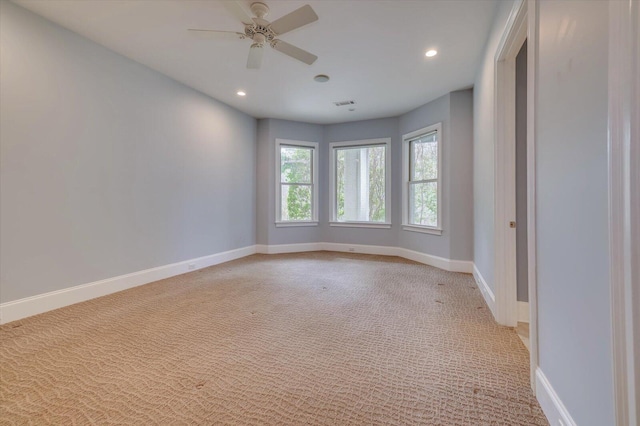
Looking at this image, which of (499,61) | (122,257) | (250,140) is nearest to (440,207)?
(499,61)

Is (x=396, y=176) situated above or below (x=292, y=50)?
below

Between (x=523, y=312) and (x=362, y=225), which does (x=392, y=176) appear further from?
(x=523, y=312)

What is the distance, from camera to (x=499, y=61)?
219 centimetres

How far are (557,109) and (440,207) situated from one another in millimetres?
3190

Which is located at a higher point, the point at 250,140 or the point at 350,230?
the point at 250,140

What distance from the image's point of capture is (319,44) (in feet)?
9.16

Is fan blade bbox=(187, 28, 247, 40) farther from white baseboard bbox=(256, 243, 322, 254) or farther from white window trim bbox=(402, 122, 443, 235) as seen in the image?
white baseboard bbox=(256, 243, 322, 254)

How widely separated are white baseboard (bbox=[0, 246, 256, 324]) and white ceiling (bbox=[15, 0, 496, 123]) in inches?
98.4

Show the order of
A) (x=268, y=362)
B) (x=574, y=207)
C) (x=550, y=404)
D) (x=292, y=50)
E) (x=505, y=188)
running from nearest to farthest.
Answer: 1. (x=574, y=207)
2. (x=550, y=404)
3. (x=268, y=362)
4. (x=505, y=188)
5. (x=292, y=50)

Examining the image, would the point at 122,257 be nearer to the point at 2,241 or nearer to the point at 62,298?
the point at 62,298

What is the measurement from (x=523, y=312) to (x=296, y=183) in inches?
168

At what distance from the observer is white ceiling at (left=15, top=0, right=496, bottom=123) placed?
229 cm

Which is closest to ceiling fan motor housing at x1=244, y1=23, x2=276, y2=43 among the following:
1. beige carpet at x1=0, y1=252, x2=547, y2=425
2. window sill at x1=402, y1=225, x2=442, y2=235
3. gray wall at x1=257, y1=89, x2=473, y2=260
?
beige carpet at x1=0, y1=252, x2=547, y2=425

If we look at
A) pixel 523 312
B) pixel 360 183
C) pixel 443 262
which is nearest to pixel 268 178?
pixel 360 183
